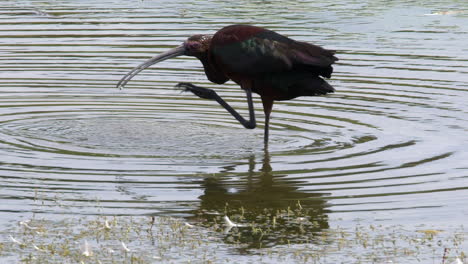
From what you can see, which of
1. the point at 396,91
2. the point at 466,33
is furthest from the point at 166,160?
the point at 466,33

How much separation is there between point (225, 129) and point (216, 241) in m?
3.98

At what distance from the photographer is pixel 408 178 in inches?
332

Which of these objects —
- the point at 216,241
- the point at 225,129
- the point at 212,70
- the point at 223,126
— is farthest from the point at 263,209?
the point at 223,126

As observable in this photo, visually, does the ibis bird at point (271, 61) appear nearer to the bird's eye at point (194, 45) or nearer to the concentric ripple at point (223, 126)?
the bird's eye at point (194, 45)

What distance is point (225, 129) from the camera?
1055cm

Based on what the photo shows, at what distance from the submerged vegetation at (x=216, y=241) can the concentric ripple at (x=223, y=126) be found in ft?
1.14

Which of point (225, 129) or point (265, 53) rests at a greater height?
point (265, 53)

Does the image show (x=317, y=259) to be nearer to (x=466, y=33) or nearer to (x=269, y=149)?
(x=269, y=149)

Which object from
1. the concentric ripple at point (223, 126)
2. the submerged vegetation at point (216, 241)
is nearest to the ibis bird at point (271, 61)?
the concentric ripple at point (223, 126)

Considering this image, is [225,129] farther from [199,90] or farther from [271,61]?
[271,61]

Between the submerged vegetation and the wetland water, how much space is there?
0.57 ft

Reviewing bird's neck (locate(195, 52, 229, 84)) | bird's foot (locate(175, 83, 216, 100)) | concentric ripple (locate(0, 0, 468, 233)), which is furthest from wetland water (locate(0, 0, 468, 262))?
bird's neck (locate(195, 52, 229, 84))

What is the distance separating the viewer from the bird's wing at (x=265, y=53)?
930 centimetres

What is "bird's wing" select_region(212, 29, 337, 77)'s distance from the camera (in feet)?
30.5
